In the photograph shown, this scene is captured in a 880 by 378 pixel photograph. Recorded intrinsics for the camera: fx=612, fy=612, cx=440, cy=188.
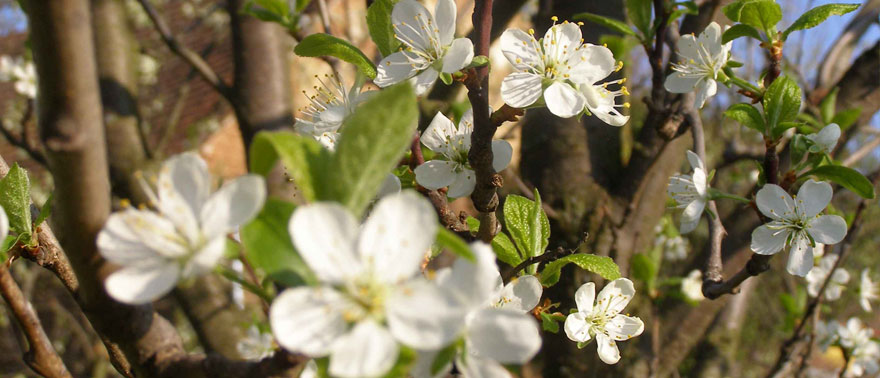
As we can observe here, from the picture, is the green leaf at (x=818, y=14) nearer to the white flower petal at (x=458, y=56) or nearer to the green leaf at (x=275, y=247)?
the white flower petal at (x=458, y=56)

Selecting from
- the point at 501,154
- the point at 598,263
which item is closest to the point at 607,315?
the point at 598,263

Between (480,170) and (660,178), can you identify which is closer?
(480,170)

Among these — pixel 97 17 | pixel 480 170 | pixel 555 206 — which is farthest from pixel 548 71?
pixel 97 17

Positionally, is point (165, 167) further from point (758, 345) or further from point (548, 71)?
point (758, 345)

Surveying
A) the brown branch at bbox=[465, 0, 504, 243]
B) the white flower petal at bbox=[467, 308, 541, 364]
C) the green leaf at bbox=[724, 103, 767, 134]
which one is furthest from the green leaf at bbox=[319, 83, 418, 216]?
the green leaf at bbox=[724, 103, 767, 134]

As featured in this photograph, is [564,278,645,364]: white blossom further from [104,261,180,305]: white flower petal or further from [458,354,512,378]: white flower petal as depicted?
[104,261,180,305]: white flower petal

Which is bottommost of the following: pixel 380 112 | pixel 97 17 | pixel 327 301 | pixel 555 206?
pixel 555 206
